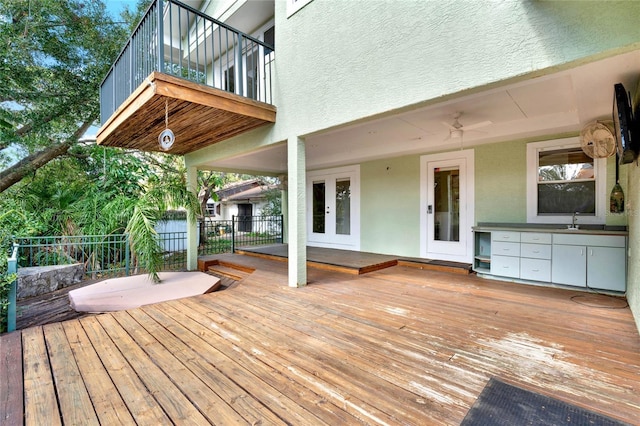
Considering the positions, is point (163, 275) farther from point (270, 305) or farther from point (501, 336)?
point (501, 336)

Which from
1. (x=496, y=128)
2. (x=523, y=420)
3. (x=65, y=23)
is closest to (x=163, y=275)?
(x=523, y=420)

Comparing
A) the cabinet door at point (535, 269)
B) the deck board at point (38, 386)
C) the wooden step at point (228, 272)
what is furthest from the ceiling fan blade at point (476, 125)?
the deck board at point (38, 386)

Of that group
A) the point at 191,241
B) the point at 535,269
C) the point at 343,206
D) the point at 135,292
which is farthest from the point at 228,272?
the point at 535,269

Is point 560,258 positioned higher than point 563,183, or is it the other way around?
point 563,183

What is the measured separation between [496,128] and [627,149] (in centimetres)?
246

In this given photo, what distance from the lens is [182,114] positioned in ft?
13.5

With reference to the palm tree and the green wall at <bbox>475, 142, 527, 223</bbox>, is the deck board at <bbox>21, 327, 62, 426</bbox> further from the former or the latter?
the green wall at <bbox>475, 142, 527, 223</bbox>

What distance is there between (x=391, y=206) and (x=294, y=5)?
4457mm

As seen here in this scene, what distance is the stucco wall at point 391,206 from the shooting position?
649 cm

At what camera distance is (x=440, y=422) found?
61.7 inches

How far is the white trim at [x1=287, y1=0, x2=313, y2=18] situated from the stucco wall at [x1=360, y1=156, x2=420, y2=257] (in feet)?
12.3

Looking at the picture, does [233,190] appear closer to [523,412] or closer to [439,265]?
[439,265]

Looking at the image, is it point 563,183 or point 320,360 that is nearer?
point 320,360

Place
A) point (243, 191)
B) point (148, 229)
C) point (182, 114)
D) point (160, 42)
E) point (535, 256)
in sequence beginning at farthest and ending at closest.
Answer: point (243, 191) → point (148, 229) → point (535, 256) → point (182, 114) → point (160, 42)
